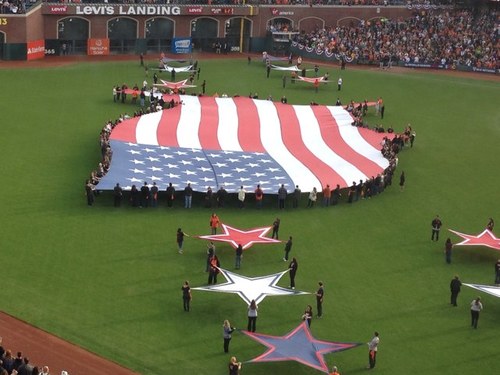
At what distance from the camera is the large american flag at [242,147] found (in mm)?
33406

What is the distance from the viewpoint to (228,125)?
40.3m

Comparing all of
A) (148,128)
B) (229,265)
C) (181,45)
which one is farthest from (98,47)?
(229,265)

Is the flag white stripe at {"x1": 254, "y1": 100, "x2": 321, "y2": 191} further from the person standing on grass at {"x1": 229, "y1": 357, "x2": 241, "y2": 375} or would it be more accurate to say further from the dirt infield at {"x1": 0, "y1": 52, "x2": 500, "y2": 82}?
the dirt infield at {"x1": 0, "y1": 52, "x2": 500, "y2": 82}

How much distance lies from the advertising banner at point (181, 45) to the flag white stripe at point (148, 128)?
2346cm

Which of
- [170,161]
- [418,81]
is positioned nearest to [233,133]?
[170,161]

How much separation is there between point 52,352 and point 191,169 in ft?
44.6

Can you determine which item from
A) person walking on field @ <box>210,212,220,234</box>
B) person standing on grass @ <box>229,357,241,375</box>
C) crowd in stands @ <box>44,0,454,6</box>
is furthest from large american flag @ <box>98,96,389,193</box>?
crowd in stands @ <box>44,0,454,6</box>

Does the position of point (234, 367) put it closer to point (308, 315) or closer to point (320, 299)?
point (308, 315)

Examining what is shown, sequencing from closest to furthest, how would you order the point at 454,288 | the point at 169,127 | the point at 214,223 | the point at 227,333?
the point at 227,333 → the point at 454,288 → the point at 214,223 → the point at 169,127

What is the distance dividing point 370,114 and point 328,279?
929 inches

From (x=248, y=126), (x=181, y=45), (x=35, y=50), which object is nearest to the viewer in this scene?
(x=248, y=126)

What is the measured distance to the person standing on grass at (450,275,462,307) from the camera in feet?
82.8

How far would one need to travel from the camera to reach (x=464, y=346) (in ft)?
76.4

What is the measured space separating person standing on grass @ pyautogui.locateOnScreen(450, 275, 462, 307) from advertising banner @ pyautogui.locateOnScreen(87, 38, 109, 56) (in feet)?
137
